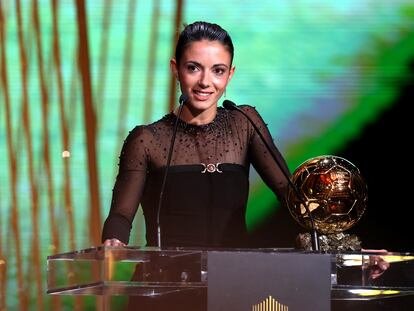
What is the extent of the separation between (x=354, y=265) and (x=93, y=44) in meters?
2.11

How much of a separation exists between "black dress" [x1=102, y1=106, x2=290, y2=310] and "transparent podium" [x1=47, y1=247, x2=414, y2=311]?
2.53ft

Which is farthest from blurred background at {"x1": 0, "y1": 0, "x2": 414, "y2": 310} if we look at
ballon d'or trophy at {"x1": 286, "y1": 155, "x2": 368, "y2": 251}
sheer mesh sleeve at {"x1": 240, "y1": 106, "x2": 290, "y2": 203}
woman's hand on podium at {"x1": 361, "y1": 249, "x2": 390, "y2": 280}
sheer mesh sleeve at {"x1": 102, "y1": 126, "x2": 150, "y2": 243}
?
woman's hand on podium at {"x1": 361, "y1": 249, "x2": 390, "y2": 280}

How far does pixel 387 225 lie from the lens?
357cm

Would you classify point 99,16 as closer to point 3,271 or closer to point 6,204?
point 6,204

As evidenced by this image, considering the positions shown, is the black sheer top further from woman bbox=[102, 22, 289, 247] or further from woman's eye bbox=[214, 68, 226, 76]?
woman's eye bbox=[214, 68, 226, 76]

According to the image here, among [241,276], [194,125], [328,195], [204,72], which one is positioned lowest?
[241,276]

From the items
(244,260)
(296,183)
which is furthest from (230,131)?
(244,260)

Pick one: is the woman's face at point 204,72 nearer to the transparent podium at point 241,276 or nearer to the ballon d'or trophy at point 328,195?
the ballon d'or trophy at point 328,195

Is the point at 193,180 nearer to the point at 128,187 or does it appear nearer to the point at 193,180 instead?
the point at 193,180

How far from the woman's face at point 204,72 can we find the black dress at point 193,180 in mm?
103

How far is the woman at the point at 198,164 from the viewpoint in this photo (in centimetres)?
248

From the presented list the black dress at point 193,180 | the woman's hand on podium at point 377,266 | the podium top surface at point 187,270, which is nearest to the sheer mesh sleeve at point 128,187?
the black dress at point 193,180

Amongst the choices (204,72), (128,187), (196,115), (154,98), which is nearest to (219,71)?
(204,72)

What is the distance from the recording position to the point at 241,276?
1.69m
